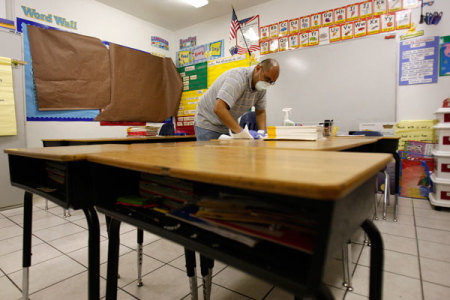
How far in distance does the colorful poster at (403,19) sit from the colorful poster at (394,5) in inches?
2.1

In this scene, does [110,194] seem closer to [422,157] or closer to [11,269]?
[11,269]

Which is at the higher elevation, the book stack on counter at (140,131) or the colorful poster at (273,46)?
the colorful poster at (273,46)

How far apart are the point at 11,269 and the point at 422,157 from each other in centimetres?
390

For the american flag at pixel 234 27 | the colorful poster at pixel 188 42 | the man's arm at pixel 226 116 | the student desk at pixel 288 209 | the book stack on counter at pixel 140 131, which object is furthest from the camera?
the colorful poster at pixel 188 42

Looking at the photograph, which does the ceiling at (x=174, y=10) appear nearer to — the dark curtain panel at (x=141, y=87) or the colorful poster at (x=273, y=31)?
the colorful poster at (x=273, y=31)

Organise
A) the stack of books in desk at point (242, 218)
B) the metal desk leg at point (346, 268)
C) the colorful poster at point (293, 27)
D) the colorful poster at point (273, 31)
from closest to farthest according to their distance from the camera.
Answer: the stack of books in desk at point (242, 218) → the metal desk leg at point (346, 268) → the colorful poster at point (293, 27) → the colorful poster at point (273, 31)

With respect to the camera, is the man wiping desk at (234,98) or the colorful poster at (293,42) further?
the colorful poster at (293,42)

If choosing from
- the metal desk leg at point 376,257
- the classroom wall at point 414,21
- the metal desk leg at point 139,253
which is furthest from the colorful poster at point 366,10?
the metal desk leg at point 139,253

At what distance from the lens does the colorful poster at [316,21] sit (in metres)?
3.55

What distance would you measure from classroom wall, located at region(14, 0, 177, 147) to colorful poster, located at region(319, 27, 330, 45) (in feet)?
9.54

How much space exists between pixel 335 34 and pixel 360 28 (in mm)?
299

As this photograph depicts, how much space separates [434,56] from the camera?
2.86 m

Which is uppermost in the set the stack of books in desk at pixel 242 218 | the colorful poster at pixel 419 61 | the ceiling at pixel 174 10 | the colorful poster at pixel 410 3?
the ceiling at pixel 174 10

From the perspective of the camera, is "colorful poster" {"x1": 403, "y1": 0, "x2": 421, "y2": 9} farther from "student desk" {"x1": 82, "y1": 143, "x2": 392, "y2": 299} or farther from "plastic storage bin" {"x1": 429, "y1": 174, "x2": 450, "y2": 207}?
"student desk" {"x1": 82, "y1": 143, "x2": 392, "y2": 299}
